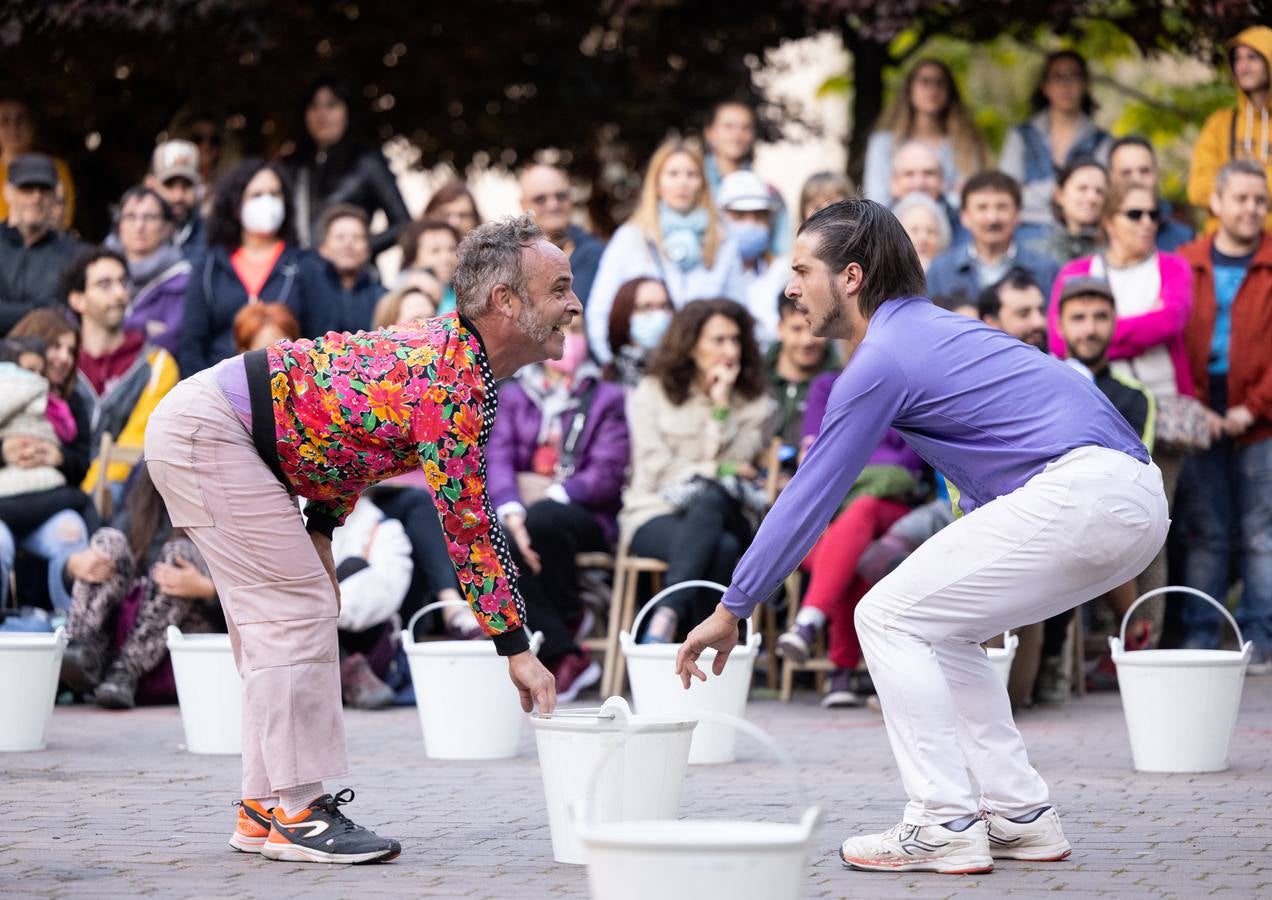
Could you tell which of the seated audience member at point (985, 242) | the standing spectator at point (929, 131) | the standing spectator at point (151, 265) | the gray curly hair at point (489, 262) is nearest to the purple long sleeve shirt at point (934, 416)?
the gray curly hair at point (489, 262)

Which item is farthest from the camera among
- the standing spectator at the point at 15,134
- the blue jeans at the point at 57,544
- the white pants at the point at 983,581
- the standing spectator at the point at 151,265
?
the standing spectator at the point at 15,134

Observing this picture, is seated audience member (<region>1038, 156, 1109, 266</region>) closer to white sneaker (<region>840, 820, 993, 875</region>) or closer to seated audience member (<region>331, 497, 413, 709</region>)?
seated audience member (<region>331, 497, 413, 709</region>)

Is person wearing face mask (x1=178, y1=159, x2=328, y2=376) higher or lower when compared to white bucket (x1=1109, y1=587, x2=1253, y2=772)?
higher

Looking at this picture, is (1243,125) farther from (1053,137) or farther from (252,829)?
(252,829)

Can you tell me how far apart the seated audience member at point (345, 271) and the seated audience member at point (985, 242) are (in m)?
3.22

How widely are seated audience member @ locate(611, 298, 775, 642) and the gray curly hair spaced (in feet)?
13.8

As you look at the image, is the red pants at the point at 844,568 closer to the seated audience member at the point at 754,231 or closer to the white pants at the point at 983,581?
the seated audience member at the point at 754,231

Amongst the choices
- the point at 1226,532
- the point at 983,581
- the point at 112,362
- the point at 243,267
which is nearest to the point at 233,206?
the point at 243,267

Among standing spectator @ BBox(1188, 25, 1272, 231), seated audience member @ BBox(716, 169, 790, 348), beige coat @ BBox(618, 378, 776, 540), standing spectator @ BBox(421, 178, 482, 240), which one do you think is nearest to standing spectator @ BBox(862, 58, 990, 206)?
seated audience member @ BBox(716, 169, 790, 348)

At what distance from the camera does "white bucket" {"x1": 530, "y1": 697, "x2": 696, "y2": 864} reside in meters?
5.07

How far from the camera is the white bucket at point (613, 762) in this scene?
507 centimetres

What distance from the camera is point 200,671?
7512 mm

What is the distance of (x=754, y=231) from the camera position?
11.1 meters

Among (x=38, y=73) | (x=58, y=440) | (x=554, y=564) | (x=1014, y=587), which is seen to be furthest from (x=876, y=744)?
(x=38, y=73)
